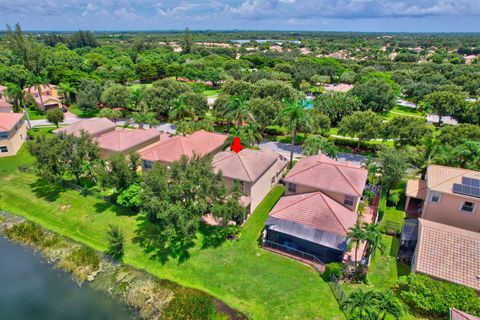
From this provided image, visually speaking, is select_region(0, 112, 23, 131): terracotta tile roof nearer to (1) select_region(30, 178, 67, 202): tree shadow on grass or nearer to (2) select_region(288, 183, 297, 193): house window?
(1) select_region(30, 178, 67, 202): tree shadow on grass

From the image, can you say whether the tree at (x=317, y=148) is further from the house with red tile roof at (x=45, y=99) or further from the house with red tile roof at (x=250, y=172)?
the house with red tile roof at (x=45, y=99)

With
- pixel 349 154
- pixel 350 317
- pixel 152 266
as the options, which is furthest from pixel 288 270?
pixel 349 154

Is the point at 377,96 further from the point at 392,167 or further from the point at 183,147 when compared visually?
the point at 183,147

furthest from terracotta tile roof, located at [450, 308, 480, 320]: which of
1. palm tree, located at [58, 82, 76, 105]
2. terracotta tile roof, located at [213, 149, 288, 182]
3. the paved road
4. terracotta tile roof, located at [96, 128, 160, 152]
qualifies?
palm tree, located at [58, 82, 76, 105]

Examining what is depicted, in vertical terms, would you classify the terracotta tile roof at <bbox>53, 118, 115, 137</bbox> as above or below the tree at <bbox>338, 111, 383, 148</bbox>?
below

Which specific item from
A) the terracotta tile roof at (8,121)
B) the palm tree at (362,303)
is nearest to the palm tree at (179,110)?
the terracotta tile roof at (8,121)

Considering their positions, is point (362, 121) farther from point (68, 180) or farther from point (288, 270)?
point (68, 180)
